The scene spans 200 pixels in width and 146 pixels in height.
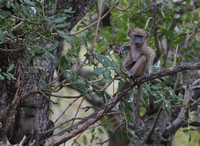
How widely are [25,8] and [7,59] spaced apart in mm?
998

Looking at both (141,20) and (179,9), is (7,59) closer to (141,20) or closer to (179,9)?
(141,20)

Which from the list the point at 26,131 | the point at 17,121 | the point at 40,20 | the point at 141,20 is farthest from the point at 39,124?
the point at 141,20

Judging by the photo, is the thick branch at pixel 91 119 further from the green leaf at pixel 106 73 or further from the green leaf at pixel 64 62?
the green leaf at pixel 64 62

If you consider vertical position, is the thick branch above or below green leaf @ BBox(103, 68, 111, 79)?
below

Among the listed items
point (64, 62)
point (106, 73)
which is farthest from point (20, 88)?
point (106, 73)

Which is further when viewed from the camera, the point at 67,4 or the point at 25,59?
the point at 67,4

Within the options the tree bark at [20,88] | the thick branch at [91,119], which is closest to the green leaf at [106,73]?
the thick branch at [91,119]

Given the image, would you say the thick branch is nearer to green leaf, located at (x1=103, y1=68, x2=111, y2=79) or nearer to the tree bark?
the tree bark

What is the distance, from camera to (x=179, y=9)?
23.6 ft

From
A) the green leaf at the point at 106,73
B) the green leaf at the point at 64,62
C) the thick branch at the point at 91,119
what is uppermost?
the green leaf at the point at 64,62

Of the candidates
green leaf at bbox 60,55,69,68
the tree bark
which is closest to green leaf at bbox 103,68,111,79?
green leaf at bbox 60,55,69,68

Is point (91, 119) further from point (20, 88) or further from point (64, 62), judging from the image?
point (20, 88)

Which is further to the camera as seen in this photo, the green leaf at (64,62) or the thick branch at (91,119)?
the thick branch at (91,119)

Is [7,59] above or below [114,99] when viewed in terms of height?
above
